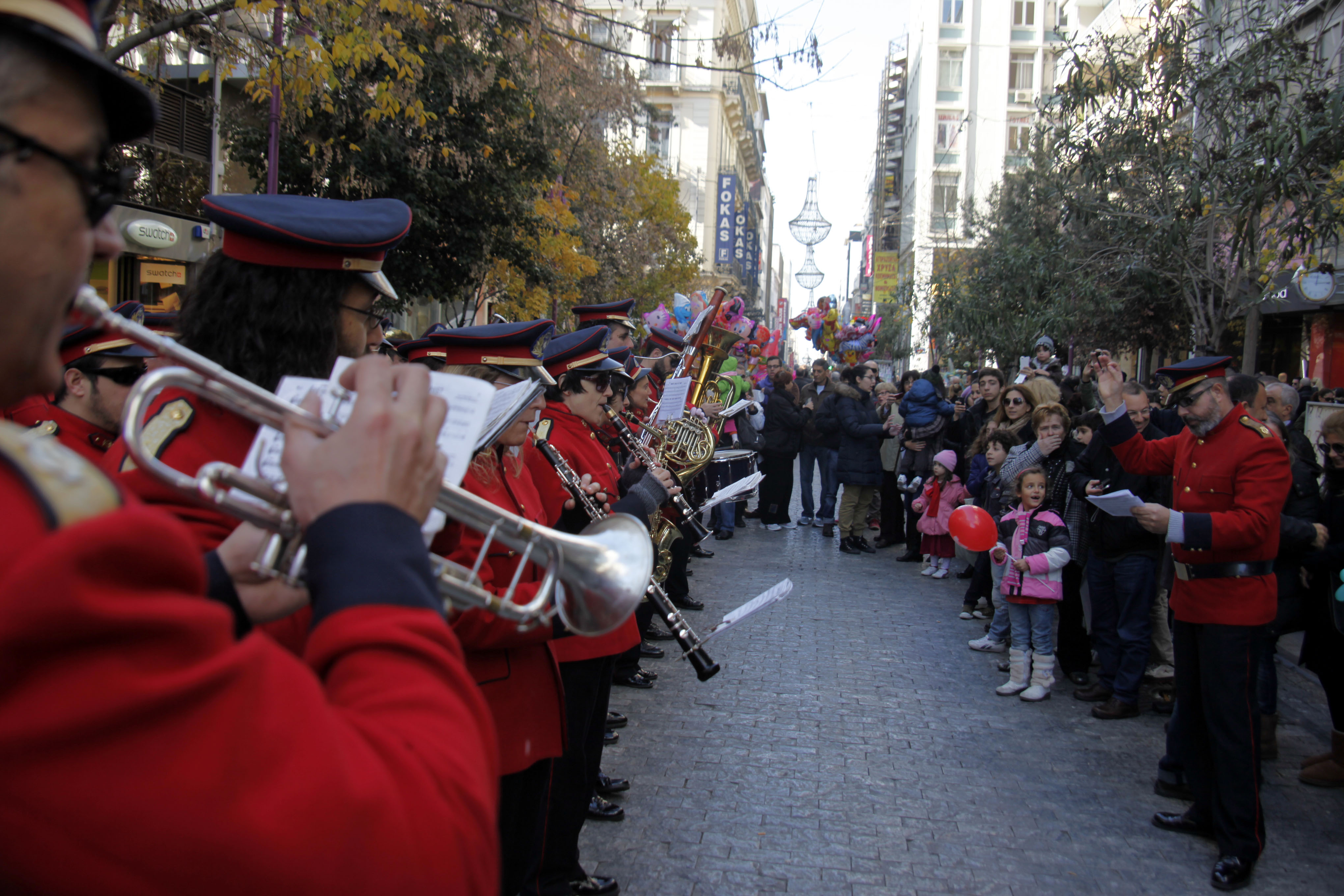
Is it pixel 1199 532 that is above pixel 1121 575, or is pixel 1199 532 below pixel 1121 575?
above

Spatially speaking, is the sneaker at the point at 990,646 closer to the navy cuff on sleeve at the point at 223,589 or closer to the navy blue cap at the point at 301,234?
the navy blue cap at the point at 301,234

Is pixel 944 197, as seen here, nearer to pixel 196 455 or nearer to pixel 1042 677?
Result: pixel 1042 677

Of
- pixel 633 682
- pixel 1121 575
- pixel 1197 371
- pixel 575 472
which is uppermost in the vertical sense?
pixel 1197 371

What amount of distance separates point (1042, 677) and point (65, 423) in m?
5.92

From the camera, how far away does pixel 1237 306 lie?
43.9 ft

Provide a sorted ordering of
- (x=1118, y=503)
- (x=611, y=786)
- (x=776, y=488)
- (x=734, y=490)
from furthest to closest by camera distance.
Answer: (x=776, y=488)
(x=734, y=490)
(x=611, y=786)
(x=1118, y=503)

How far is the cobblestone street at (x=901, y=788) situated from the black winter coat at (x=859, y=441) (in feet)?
16.2

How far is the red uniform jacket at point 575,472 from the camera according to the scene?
378cm

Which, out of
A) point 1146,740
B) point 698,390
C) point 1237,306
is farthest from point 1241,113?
point 1146,740

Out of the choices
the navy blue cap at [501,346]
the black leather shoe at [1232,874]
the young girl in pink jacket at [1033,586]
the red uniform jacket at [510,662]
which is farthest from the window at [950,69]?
the red uniform jacket at [510,662]

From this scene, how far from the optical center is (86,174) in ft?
2.87

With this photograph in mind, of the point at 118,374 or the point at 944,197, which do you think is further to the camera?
the point at 944,197

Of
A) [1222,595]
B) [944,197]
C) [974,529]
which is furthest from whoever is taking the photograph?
[944,197]

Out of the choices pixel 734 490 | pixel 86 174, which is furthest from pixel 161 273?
pixel 86 174
